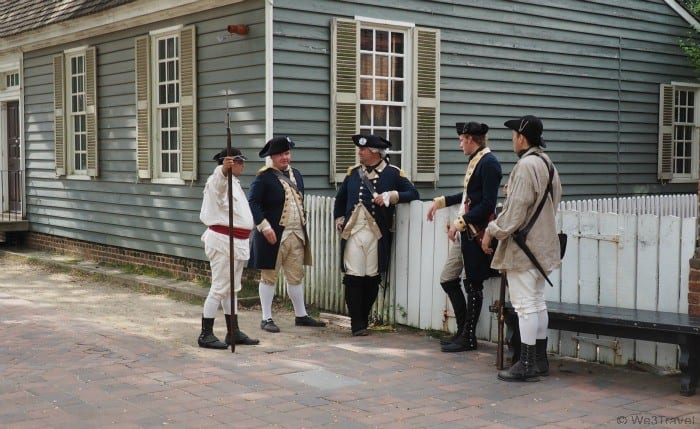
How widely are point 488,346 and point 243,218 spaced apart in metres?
2.49

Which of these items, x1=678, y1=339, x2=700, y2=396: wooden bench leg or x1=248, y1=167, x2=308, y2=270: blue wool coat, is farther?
x1=248, y1=167, x2=308, y2=270: blue wool coat

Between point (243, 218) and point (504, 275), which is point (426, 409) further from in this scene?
point (243, 218)

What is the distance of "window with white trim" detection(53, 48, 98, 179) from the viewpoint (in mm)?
14508

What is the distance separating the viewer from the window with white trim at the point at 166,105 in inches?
475

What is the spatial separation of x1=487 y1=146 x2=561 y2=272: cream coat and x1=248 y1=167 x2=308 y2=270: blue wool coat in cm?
272

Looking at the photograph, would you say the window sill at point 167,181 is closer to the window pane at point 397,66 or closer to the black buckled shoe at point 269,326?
the window pane at point 397,66

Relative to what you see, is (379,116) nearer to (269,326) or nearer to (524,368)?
(269,326)

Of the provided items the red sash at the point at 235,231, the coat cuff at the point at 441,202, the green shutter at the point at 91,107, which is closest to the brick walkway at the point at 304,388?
the red sash at the point at 235,231

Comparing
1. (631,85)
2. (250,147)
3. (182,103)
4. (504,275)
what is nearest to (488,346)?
(504,275)

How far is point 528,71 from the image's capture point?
1366cm

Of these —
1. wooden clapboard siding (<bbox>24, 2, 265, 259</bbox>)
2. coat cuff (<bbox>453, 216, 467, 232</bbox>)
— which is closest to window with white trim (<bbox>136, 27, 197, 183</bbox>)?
wooden clapboard siding (<bbox>24, 2, 265, 259</bbox>)

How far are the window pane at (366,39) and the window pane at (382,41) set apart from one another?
0.11 m

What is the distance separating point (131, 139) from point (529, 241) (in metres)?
8.28

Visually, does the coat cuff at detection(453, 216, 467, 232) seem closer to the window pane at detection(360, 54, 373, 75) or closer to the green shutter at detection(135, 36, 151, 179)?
the window pane at detection(360, 54, 373, 75)
